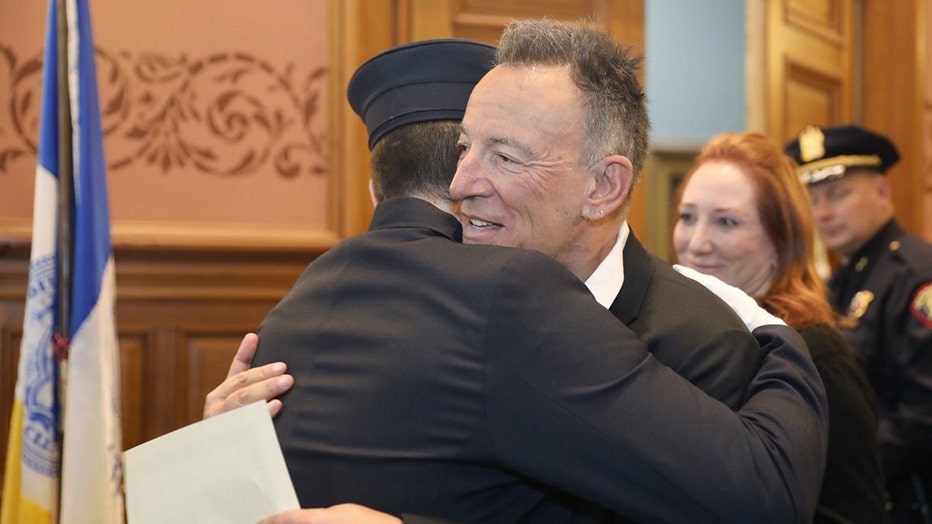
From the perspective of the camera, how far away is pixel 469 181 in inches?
52.7

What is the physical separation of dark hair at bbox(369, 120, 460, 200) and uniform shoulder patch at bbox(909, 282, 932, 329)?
2.18m

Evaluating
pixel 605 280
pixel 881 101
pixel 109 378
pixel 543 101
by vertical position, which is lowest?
pixel 109 378

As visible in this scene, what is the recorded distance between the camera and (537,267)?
1.14 meters

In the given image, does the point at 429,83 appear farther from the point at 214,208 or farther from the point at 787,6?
the point at 787,6

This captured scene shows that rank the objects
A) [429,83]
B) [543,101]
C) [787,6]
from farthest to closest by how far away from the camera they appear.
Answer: [787,6] → [429,83] → [543,101]

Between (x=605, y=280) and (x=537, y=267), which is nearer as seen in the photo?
(x=537, y=267)

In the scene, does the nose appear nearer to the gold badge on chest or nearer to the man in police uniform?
the man in police uniform

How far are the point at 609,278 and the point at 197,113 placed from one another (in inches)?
84.1

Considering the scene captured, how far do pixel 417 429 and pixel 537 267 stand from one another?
0.22m

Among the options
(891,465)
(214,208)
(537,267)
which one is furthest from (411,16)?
(537,267)

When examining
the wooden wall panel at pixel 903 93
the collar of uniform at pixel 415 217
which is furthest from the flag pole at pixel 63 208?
the wooden wall panel at pixel 903 93

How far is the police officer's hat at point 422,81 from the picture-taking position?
146cm

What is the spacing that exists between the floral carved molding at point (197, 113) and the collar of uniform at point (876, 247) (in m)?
1.83

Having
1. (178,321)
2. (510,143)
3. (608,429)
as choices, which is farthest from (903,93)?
(608,429)
